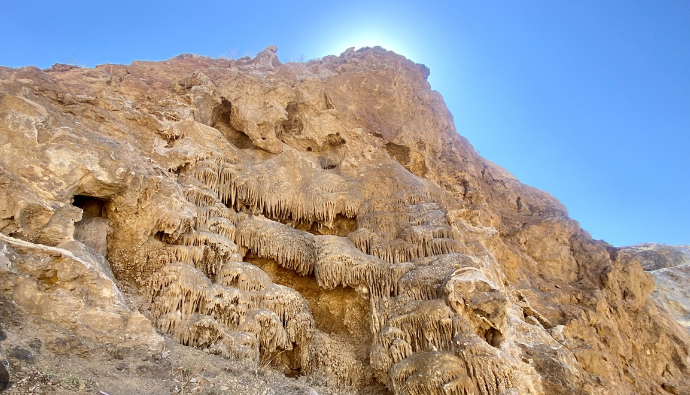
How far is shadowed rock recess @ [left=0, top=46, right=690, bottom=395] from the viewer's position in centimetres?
822

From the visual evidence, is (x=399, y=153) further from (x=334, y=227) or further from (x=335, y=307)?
(x=335, y=307)

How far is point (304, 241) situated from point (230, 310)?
12.3 ft

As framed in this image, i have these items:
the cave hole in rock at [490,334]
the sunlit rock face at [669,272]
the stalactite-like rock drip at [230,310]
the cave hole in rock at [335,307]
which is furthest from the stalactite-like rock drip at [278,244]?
the sunlit rock face at [669,272]

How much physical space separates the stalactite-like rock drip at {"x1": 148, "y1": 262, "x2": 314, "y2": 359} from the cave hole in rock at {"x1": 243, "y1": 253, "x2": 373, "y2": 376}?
165 centimetres

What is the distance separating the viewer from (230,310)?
30.4 feet

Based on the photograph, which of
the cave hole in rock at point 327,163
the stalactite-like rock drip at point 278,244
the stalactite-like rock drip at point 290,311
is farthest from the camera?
the cave hole in rock at point 327,163

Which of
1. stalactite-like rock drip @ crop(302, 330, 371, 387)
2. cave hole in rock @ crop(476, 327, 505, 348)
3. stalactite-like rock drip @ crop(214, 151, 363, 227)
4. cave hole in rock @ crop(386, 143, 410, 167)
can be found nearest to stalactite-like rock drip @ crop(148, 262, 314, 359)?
stalactite-like rock drip @ crop(302, 330, 371, 387)

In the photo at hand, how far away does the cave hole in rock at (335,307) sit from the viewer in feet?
38.4

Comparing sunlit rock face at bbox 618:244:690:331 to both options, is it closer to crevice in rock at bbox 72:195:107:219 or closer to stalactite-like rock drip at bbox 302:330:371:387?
stalactite-like rock drip at bbox 302:330:371:387

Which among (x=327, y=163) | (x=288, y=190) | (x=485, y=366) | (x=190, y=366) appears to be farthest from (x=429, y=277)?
(x=327, y=163)

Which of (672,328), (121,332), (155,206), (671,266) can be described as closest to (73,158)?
(155,206)

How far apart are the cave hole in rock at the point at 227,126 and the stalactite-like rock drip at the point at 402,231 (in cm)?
485

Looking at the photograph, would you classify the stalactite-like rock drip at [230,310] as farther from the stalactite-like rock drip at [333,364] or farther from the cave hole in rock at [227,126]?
the cave hole in rock at [227,126]

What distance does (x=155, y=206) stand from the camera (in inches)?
380
